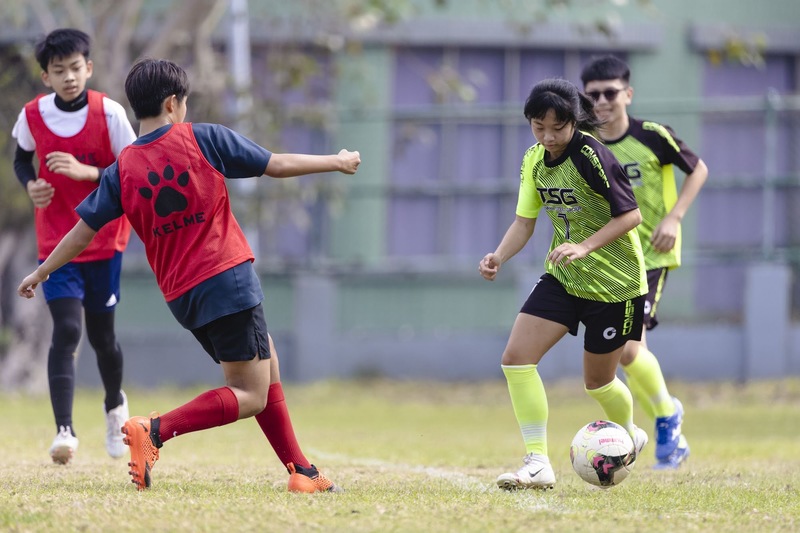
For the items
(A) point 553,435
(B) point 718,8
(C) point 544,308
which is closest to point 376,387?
(A) point 553,435

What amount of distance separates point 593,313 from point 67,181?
9.54 feet

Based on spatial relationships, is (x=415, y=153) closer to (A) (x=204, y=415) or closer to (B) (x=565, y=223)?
(B) (x=565, y=223)

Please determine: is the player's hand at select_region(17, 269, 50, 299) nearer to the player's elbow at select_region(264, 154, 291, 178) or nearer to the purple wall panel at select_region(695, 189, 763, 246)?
the player's elbow at select_region(264, 154, 291, 178)

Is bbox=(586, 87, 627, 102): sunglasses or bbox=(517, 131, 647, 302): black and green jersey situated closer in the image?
bbox=(517, 131, 647, 302): black and green jersey

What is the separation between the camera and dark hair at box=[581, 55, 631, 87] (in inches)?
271

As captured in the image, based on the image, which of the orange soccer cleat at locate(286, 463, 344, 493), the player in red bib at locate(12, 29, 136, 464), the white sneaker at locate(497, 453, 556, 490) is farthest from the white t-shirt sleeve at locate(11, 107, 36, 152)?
the white sneaker at locate(497, 453, 556, 490)

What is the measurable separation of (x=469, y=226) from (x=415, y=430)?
159 inches

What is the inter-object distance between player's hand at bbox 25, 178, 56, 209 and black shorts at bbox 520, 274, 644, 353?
261 centimetres

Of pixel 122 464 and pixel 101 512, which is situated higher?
pixel 101 512

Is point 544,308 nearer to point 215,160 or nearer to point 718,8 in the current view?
point 215,160

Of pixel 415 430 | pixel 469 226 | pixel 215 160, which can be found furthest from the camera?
pixel 469 226

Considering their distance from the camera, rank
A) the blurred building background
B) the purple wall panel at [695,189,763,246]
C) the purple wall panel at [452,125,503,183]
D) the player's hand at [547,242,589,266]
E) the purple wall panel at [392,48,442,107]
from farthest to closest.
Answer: the purple wall panel at [392,48,442,107] < the purple wall panel at [452,125,503,183] < the purple wall panel at [695,189,763,246] < the blurred building background < the player's hand at [547,242,589,266]

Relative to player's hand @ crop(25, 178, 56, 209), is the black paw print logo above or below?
above

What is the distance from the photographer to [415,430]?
11164 millimetres
